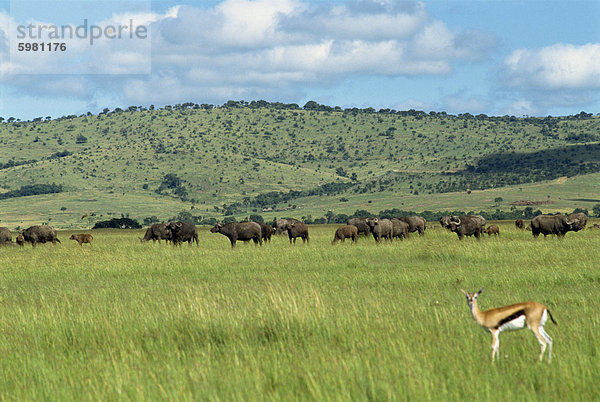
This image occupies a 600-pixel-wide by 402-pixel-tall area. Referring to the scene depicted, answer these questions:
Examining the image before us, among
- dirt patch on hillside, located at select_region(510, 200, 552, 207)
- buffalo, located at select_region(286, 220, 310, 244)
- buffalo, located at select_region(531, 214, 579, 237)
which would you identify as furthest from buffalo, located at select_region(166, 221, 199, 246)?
dirt patch on hillside, located at select_region(510, 200, 552, 207)

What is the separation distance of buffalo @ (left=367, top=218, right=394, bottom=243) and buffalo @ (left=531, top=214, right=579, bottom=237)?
7.89 m

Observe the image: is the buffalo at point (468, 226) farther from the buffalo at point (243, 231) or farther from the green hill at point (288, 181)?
the green hill at point (288, 181)

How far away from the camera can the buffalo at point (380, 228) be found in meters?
36.3

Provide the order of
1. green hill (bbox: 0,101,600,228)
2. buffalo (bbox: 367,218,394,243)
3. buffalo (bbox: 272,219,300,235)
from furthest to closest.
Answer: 1. green hill (bbox: 0,101,600,228)
2. buffalo (bbox: 272,219,300,235)
3. buffalo (bbox: 367,218,394,243)

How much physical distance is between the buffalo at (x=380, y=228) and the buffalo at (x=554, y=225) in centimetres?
789

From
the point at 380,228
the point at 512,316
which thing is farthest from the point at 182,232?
the point at 512,316

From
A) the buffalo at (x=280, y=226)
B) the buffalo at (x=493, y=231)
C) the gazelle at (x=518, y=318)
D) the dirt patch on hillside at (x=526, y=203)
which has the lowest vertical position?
the dirt patch on hillside at (x=526, y=203)

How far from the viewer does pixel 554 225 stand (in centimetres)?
3703

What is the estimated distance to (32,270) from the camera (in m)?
22.6

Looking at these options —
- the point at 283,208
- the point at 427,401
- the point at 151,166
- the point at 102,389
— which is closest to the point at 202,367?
the point at 102,389

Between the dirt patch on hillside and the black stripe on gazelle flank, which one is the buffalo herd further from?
the dirt patch on hillside

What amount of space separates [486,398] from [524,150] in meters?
183

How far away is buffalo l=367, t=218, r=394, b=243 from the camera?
36269 millimetres

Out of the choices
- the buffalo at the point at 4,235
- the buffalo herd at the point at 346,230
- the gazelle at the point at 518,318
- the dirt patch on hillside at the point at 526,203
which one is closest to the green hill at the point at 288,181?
the dirt patch on hillside at the point at 526,203
